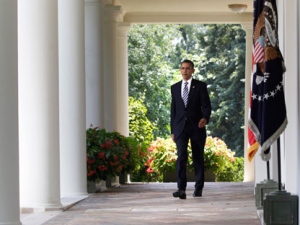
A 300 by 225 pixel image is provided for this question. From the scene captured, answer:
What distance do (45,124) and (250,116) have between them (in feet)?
13.0

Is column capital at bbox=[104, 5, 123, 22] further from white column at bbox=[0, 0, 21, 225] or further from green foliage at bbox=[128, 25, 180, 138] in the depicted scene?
green foliage at bbox=[128, 25, 180, 138]

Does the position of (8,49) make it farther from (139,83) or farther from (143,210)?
(139,83)

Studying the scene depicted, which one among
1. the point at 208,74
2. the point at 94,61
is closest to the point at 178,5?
the point at 94,61

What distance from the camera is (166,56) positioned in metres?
56.9

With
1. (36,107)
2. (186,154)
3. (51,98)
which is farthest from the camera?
(186,154)

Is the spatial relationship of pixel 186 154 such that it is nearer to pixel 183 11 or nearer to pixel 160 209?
pixel 160 209

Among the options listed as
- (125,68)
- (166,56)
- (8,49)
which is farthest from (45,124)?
(166,56)

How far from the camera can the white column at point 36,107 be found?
14.4 m

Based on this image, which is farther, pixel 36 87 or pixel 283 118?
pixel 36 87

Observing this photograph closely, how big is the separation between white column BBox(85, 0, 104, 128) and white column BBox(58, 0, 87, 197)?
12.7 feet

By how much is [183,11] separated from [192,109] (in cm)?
1217

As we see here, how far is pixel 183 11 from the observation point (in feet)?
96.3

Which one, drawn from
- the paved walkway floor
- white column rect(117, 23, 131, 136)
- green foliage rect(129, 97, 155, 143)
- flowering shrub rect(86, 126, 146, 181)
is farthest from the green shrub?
green foliage rect(129, 97, 155, 143)

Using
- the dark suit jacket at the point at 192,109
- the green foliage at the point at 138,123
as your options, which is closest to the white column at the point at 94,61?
the dark suit jacket at the point at 192,109
